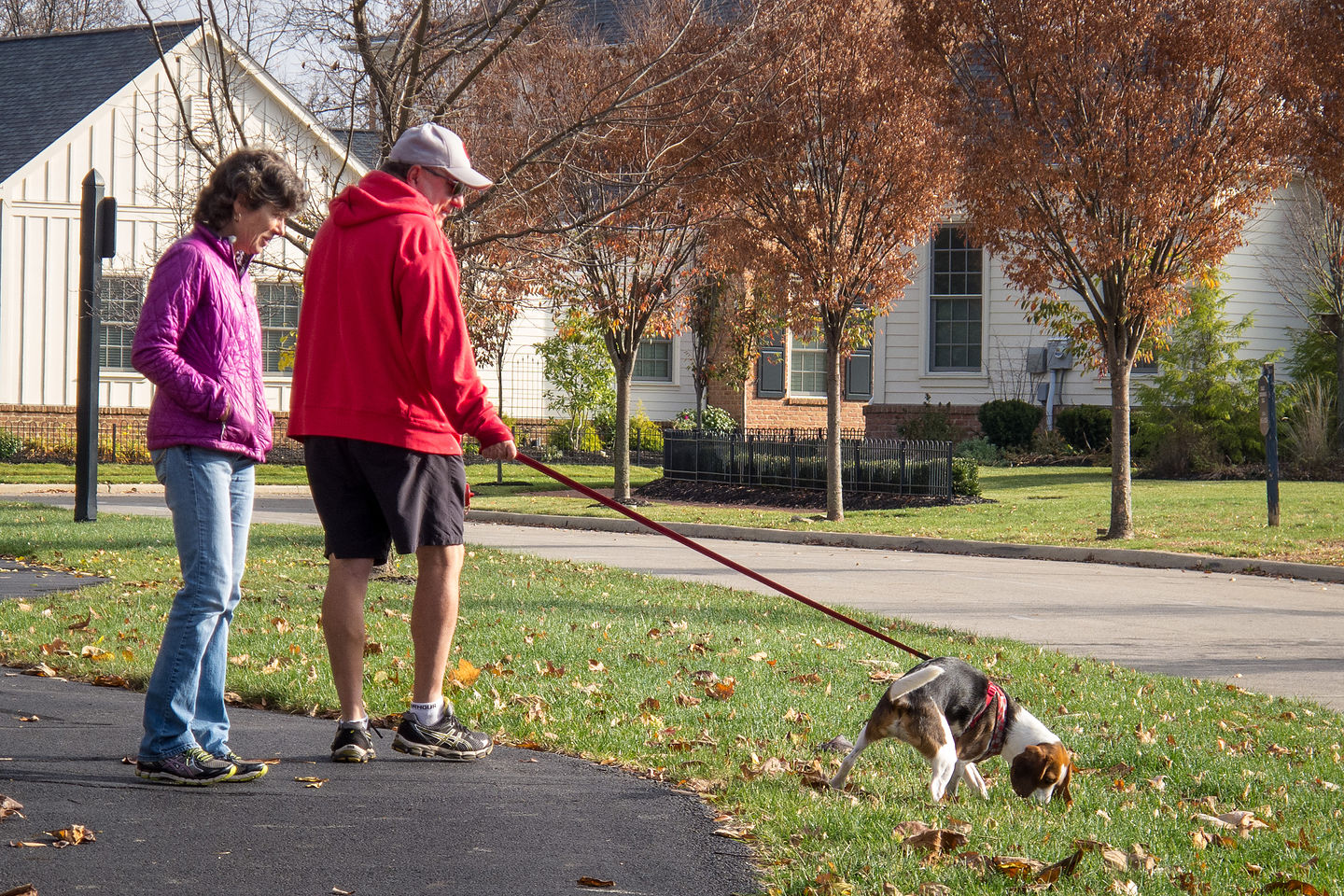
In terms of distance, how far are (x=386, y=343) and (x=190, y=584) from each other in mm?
934

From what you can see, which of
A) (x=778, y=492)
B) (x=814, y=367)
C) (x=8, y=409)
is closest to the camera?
(x=778, y=492)

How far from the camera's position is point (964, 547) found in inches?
587

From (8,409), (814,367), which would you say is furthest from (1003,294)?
(8,409)

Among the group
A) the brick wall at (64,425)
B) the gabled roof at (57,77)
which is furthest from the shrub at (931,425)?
the gabled roof at (57,77)

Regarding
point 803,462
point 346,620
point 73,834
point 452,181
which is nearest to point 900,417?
point 803,462

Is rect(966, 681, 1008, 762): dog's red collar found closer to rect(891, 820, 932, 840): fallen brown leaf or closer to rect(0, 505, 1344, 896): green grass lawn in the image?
rect(0, 505, 1344, 896): green grass lawn

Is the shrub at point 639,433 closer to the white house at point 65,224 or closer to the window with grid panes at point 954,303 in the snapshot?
the window with grid panes at point 954,303

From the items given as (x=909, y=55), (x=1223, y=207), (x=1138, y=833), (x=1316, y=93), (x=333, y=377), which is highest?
(x=909, y=55)

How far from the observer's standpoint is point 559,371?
2817cm

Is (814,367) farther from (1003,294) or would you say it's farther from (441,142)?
(441,142)

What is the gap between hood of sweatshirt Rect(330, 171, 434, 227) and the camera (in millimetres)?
4223

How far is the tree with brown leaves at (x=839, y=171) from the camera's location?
52.5 ft

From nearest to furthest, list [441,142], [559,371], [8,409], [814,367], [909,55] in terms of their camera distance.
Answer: [441,142]
[909,55]
[8,409]
[559,371]
[814,367]

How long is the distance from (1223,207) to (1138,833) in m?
11.8
